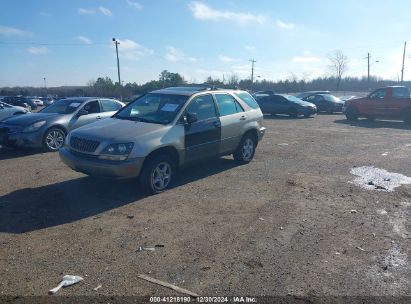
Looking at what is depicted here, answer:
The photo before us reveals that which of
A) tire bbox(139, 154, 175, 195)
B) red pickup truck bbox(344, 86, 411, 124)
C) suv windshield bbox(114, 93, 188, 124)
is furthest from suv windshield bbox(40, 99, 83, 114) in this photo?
red pickup truck bbox(344, 86, 411, 124)

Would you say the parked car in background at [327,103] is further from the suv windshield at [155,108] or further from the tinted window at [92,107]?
the suv windshield at [155,108]

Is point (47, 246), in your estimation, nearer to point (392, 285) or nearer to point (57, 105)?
point (392, 285)

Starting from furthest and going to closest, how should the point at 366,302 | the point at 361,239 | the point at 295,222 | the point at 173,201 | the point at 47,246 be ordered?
the point at 173,201, the point at 295,222, the point at 361,239, the point at 47,246, the point at 366,302

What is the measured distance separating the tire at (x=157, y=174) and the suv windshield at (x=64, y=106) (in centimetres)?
545

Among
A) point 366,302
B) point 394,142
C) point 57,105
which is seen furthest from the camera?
point 394,142

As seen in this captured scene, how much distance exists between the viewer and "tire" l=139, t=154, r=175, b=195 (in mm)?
6445

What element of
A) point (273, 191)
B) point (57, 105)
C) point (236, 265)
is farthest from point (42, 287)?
point (57, 105)

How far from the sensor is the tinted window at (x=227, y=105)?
8.20 metres

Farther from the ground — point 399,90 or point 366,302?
point 399,90

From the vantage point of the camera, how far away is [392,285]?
12.5ft

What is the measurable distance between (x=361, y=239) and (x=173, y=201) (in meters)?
2.90

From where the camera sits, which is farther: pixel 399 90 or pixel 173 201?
pixel 399 90

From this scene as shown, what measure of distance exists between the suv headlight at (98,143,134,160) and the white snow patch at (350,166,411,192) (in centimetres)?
446

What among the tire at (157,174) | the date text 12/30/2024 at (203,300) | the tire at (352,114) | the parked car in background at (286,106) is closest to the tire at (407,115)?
the tire at (352,114)
